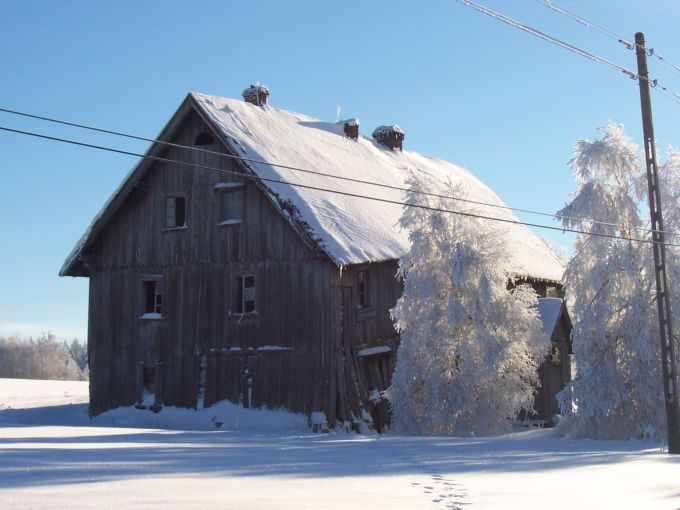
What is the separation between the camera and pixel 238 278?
83.4 feet

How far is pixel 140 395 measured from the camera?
2636 cm

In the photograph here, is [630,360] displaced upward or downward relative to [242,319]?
downward

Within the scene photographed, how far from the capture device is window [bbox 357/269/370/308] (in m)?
25.9

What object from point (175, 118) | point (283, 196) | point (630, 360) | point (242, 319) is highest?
point (175, 118)

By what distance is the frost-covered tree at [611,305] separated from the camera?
2022 cm

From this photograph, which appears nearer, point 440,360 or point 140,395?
point 440,360

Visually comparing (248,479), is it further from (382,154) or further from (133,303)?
(382,154)

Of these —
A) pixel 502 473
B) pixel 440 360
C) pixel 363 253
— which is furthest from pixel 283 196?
pixel 502 473

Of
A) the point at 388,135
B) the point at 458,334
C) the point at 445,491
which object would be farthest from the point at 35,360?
the point at 445,491

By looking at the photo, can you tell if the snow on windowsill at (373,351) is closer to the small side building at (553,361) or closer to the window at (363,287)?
the window at (363,287)

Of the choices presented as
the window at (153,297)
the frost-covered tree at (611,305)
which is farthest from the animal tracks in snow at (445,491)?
the window at (153,297)

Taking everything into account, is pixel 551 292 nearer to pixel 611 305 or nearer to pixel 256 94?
pixel 611 305

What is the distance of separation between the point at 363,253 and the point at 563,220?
595cm

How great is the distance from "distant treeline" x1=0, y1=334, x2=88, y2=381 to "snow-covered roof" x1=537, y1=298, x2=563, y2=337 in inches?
3294
